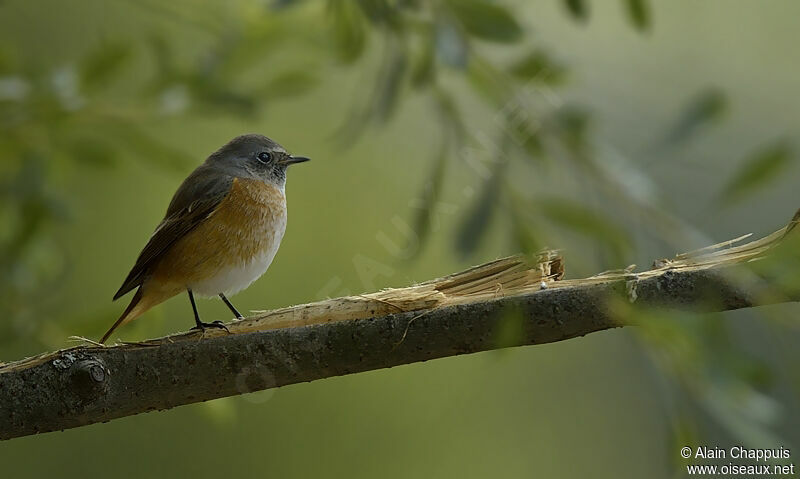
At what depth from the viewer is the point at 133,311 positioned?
2.14 metres

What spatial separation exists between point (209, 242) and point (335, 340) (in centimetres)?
87

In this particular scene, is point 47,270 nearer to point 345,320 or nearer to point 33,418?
point 33,418

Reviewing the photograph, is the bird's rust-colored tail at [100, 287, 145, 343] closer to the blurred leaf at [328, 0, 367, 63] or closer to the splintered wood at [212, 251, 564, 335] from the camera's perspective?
the splintered wood at [212, 251, 564, 335]

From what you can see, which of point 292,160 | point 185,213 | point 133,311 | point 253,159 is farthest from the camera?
point 292,160

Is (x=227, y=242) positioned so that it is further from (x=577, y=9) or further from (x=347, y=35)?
(x=577, y=9)

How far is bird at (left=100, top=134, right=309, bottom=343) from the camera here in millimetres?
2180

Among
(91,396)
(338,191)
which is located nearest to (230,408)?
(91,396)

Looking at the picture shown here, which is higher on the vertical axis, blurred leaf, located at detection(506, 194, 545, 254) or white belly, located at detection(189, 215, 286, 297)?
white belly, located at detection(189, 215, 286, 297)

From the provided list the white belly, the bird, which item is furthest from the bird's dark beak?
the white belly

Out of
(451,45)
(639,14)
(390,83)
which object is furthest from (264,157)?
(639,14)

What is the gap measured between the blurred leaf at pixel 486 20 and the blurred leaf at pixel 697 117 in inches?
12.1

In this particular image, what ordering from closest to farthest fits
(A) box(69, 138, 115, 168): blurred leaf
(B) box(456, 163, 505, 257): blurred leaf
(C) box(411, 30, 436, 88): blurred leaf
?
1. (B) box(456, 163, 505, 257): blurred leaf
2. (C) box(411, 30, 436, 88): blurred leaf
3. (A) box(69, 138, 115, 168): blurred leaf

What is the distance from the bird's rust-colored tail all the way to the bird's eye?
1.83 ft

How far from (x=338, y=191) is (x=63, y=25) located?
1.59 meters
